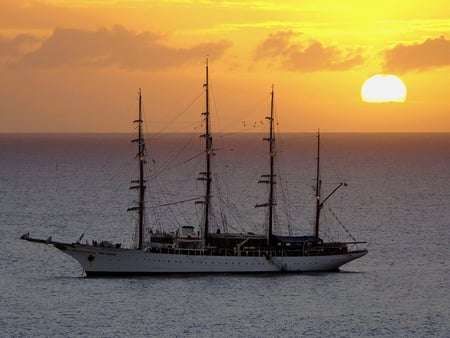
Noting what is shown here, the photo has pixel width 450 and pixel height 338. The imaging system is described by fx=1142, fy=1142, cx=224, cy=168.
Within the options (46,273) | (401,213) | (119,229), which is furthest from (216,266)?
(401,213)

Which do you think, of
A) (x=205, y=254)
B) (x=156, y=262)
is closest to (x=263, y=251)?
(x=205, y=254)

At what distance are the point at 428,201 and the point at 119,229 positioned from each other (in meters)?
65.2

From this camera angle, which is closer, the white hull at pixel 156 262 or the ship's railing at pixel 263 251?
the white hull at pixel 156 262

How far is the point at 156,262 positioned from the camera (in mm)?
108875

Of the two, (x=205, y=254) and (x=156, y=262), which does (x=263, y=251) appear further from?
(x=156, y=262)

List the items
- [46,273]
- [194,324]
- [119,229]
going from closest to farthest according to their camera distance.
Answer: [194,324]
[46,273]
[119,229]

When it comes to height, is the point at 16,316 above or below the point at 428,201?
below

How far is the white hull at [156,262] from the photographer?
4279 inches

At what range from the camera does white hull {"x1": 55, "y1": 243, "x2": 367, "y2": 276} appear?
109 meters

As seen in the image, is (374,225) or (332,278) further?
(374,225)

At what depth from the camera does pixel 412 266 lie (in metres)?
115

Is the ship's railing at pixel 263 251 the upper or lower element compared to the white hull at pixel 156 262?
upper

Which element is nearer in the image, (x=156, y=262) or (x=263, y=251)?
(x=156, y=262)

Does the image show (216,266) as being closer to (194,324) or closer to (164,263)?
(164,263)
